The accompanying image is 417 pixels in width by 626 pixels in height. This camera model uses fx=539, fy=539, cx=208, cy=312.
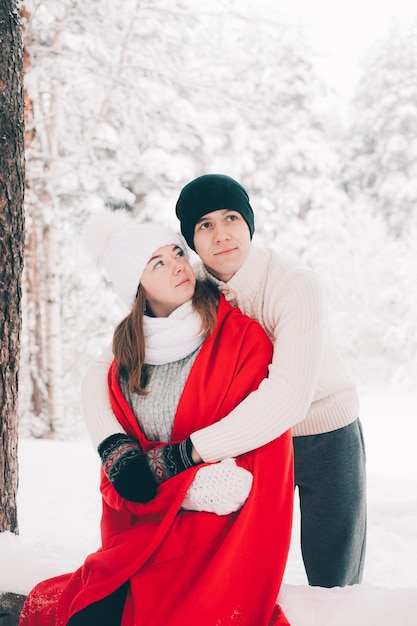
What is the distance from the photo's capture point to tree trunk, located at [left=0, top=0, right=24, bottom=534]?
2.05m

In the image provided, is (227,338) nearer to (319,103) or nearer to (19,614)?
(19,614)

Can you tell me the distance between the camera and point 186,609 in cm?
141

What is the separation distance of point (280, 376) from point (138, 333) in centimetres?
49

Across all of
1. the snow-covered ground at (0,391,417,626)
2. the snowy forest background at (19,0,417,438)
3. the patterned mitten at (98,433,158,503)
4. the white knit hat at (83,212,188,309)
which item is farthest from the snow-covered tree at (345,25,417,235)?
the patterned mitten at (98,433,158,503)

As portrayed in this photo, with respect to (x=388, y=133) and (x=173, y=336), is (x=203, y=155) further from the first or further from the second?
(x=173, y=336)

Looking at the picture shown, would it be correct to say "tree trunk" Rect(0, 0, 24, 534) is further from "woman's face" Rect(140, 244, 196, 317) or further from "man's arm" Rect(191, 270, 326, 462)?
"man's arm" Rect(191, 270, 326, 462)

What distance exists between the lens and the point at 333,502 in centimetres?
193

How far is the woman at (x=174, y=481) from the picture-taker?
57.4 inches

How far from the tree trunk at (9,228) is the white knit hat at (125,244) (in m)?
0.39

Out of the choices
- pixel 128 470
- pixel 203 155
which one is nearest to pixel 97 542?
pixel 128 470

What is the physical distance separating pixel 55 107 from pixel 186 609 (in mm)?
6374

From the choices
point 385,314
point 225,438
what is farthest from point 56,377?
point 385,314

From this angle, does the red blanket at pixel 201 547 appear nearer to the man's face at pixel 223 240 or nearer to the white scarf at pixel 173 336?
the white scarf at pixel 173 336

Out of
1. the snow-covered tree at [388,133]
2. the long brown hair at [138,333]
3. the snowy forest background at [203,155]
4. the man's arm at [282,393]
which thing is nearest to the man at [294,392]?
the man's arm at [282,393]
